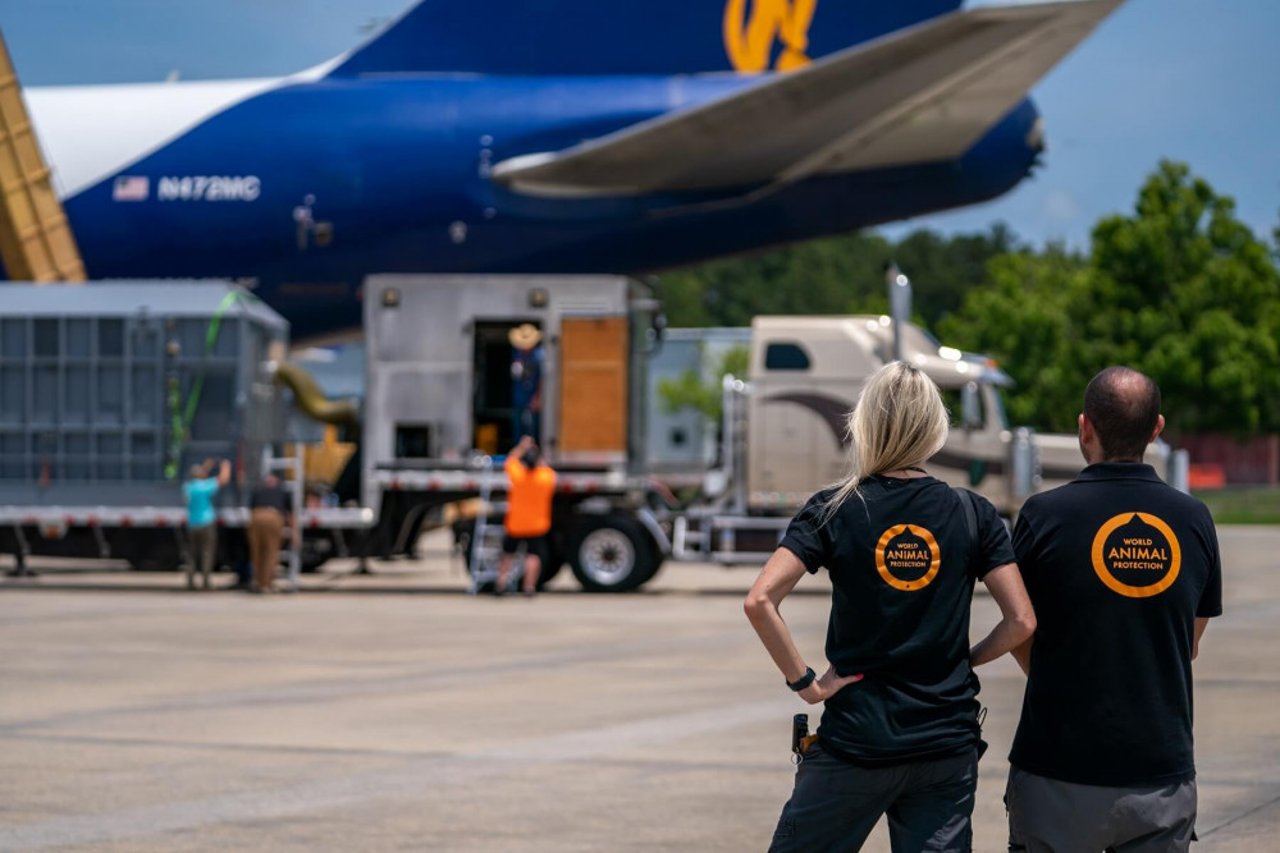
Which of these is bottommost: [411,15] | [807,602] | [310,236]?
[807,602]

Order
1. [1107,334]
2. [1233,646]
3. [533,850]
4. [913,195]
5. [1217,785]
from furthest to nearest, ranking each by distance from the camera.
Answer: [1107,334], [913,195], [1233,646], [1217,785], [533,850]

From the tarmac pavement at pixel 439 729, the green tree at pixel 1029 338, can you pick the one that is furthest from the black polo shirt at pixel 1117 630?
the green tree at pixel 1029 338

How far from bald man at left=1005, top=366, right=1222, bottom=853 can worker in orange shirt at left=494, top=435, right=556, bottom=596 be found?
62.4 feet

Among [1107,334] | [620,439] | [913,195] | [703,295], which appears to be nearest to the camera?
[620,439]

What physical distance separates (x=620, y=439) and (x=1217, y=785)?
51.4 ft

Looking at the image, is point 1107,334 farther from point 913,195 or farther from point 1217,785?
point 1217,785

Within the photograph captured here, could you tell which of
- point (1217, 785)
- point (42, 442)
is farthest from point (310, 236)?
point (1217, 785)

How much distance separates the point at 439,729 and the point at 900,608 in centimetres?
749

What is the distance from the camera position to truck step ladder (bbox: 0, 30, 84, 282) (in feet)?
95.0

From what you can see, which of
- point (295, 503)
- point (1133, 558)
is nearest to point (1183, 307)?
point (295, 503)

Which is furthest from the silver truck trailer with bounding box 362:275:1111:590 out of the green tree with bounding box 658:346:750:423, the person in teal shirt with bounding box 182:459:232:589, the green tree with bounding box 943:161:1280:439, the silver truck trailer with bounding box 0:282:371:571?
the green tree with bounding box 658:346:750:423

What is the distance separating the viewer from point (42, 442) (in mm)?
25328

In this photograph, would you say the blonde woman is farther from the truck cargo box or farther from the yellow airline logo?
the yellow airline logo

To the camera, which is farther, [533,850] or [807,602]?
[807,602]
